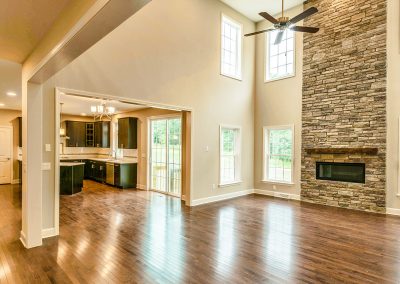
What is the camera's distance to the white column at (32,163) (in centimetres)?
344

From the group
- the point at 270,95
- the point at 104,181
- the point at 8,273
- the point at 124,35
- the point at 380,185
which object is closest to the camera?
the point at 8,273

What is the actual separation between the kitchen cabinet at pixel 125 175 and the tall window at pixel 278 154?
4.32 meters

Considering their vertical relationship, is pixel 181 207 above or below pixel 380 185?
below

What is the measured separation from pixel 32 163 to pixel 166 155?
13.8 ft

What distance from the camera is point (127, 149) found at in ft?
29.6

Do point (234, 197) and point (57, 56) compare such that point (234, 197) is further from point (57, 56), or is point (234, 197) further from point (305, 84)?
point (57, 56)

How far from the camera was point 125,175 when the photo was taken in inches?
321

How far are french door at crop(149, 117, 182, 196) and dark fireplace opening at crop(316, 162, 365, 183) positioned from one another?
12.5ft

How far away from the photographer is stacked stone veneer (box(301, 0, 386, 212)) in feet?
18.5

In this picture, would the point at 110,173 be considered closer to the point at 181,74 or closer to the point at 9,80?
the point at 9,80

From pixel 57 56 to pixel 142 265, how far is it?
249 centimetres

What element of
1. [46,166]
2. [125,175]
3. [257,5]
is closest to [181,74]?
[257,5]

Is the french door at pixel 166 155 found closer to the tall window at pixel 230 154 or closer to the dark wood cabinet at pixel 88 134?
the tall window at pixel 230 154

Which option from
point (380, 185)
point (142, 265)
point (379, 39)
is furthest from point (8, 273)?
point (379, 39)
